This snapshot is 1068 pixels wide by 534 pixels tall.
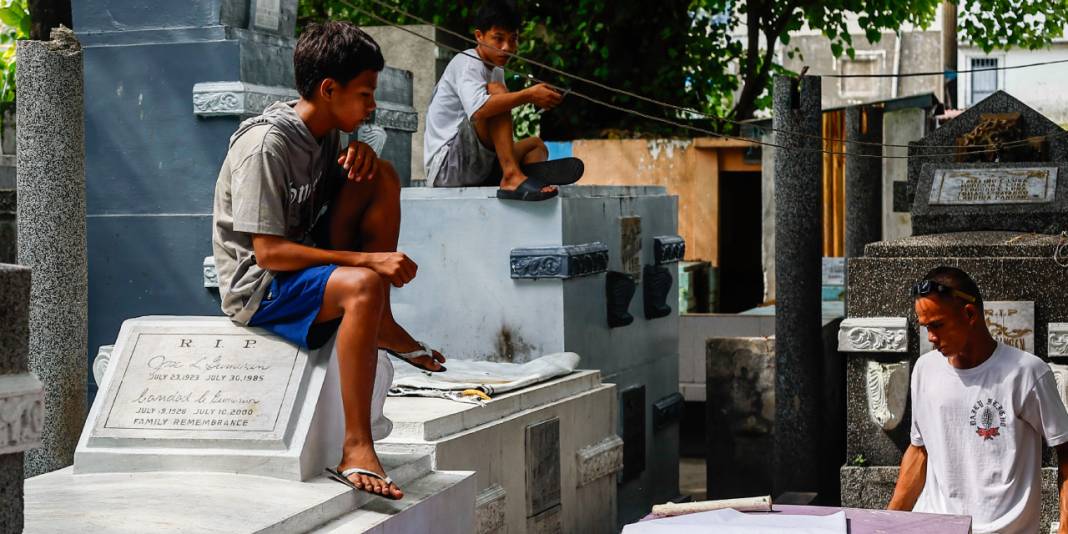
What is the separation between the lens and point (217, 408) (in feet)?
15.3

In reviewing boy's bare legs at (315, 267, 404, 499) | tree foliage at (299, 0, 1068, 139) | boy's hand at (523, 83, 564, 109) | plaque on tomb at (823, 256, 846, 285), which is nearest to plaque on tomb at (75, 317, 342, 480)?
boy's bare legs at (315, 267, 404, 499)

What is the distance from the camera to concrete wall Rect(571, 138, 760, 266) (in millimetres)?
17406

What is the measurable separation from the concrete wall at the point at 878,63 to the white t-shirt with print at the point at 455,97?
993 inches

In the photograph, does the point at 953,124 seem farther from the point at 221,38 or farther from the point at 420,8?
the point at 420,8

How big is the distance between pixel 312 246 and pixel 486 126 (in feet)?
11.2

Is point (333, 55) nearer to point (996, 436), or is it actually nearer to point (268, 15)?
point (996, 436)

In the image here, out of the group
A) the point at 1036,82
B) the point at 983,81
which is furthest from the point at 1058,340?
the point at 983,81

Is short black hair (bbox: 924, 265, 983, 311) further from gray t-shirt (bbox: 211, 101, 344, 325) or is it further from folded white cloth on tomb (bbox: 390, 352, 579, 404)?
gray t-shirt (bbox: 211, 101, 344, 325)

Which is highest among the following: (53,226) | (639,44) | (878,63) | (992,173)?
(878,63)

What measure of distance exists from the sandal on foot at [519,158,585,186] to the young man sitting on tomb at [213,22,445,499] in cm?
327

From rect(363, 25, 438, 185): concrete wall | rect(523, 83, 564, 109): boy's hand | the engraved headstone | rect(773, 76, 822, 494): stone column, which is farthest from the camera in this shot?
rect(363, 25, 438, 185): concrete wall

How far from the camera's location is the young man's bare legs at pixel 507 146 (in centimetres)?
810

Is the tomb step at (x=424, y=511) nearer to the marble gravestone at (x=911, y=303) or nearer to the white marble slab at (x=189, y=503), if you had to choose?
the white marble slab at (x=189, y=503)

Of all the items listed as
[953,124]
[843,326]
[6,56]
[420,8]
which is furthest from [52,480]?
[420,8]
